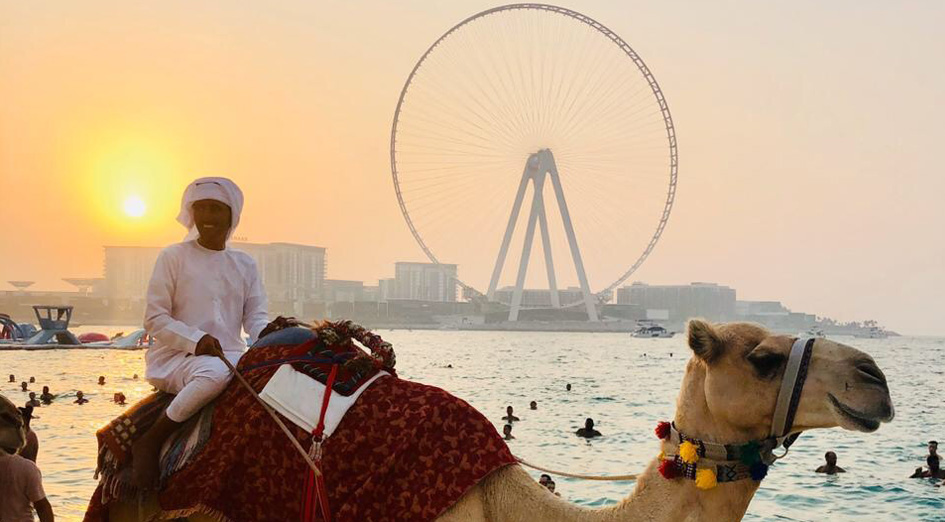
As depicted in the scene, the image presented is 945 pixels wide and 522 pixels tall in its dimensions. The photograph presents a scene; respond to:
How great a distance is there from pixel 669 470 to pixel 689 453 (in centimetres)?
10

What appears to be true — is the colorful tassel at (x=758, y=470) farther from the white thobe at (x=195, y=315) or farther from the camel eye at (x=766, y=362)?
the white thobe at (x=195, y=315)

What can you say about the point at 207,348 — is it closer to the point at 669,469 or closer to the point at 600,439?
the point at 669,469

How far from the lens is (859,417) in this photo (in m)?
2.99

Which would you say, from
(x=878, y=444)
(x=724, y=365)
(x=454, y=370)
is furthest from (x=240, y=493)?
(x=454, y=370)

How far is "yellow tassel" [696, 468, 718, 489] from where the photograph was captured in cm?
325

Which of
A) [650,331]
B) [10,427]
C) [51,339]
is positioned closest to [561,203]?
[51,339]

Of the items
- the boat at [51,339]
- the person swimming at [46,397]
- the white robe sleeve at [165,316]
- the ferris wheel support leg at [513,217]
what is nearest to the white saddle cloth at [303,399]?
the white robe sleeve at [165,316]

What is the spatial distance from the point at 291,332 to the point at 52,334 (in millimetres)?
58784

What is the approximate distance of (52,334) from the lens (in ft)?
190

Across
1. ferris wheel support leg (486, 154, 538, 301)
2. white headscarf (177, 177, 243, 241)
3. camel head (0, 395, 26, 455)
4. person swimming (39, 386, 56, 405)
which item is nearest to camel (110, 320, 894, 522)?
white headscarf (177, 177, 243, 241)

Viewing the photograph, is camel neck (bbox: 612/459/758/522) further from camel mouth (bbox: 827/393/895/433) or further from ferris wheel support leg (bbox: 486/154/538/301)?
ferris wheel support leg (bbox: 486/154/538/301)

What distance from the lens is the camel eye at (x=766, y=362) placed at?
3.21 meters

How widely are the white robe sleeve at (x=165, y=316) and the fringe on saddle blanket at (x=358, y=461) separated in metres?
0.31

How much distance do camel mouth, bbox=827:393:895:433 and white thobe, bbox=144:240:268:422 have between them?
7.38ft
